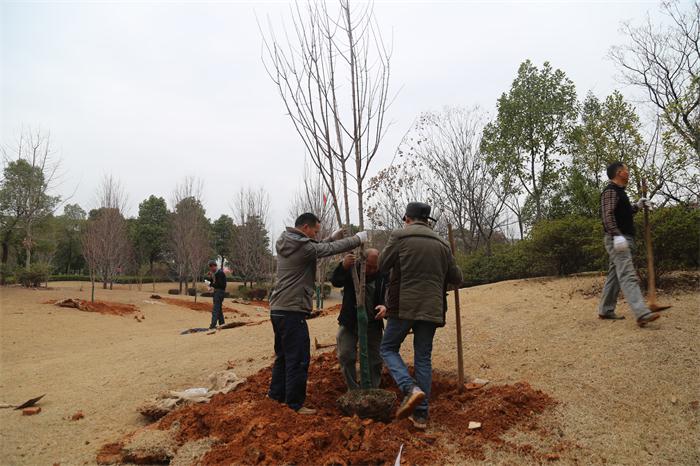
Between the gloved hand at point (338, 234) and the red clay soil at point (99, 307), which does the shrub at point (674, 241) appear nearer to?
the gloved hand at point (338, 234)

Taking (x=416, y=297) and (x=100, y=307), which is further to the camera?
(x=100, y=307)

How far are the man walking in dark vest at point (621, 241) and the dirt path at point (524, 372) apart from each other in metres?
0.27

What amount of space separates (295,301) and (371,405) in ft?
→ 3.49

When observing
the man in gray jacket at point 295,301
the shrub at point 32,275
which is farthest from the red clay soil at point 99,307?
the man in gray jacket at point 295,301

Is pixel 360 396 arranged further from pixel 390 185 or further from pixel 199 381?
pixel 390 185

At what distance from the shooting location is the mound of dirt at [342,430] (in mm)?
2939

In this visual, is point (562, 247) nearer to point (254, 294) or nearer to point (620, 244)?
point (620, 244)

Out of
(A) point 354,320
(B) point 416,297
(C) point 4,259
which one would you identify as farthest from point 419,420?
(C) point 4,259

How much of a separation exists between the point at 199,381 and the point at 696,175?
11687 millimetres

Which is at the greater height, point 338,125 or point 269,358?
point 338,125

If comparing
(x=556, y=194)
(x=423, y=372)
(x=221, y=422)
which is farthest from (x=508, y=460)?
(x=556, y=194)

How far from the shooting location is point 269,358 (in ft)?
19.8

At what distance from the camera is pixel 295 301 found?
12.8 feet

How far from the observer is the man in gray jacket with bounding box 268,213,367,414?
3.81 metres
